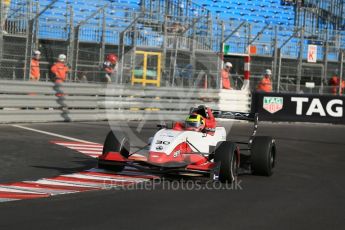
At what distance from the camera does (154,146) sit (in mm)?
8461

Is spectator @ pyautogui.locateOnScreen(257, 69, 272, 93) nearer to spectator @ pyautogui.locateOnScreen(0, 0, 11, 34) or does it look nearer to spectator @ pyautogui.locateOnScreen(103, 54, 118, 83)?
spectator @ pyautogui.locateOnScreen(103, 54, 118, 83)

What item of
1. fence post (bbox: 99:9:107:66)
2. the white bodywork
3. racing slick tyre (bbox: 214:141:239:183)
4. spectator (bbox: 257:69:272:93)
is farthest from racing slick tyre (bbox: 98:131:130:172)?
spectator (bbox: 257:69:272:93)

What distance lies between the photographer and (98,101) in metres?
17.6

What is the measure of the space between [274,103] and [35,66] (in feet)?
27.1

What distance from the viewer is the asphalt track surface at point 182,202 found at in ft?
19.4

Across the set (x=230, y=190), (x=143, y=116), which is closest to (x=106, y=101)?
(x=143, y=116)

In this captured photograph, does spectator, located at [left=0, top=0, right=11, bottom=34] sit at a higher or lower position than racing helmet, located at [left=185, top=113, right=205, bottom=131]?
higher

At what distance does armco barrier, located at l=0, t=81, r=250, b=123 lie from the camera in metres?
15.6

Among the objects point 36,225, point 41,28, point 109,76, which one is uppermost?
point 41,28

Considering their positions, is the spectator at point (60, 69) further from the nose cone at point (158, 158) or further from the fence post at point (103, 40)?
the nose cone at point (158, 158)

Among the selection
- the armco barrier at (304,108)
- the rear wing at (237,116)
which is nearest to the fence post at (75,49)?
the armco barrier at (304,108)

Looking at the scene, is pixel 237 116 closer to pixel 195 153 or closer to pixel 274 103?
pixel 195 153

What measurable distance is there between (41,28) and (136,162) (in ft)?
Answer: 35.9

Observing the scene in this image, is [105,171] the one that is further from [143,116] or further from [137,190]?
[143,116]
